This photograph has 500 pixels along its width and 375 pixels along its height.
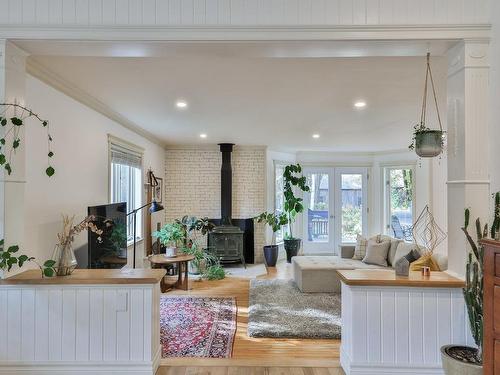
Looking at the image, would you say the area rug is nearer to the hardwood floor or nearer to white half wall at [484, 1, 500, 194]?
the hardwood floor

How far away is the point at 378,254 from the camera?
18.0 ft

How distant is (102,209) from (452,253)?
9.86 feet

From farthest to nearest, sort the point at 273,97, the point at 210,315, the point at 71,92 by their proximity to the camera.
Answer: the point at 210,315
the point at 273,97
the point at 71,92

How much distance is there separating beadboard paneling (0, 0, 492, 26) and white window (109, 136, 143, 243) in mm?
2185

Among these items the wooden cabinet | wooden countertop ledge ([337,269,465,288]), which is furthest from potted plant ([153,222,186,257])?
the wooden cabinet

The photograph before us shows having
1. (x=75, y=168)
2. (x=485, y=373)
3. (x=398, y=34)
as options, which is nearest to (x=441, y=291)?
(x=485, y=373)

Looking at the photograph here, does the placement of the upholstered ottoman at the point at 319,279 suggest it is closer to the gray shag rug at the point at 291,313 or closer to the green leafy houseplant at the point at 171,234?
the gray shag rug at the point at 291,313

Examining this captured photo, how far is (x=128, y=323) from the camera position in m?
2.29

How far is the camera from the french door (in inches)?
324

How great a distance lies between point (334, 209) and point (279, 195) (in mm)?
1443

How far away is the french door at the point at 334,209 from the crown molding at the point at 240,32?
618 cm

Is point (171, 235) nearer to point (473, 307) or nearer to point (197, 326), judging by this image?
point (197, 326)

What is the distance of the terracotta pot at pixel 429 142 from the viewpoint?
93.3 inches

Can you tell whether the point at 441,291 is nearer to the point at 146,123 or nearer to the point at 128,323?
the point at 128,323
